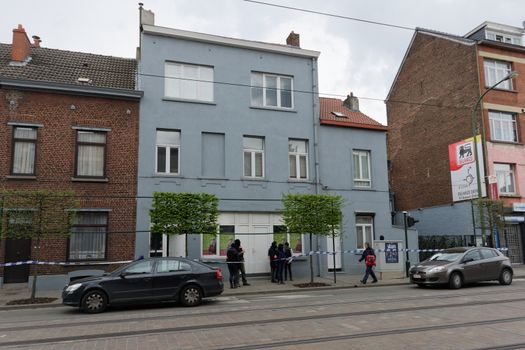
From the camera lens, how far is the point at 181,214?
15.5 metres

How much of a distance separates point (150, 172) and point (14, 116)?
5.47m

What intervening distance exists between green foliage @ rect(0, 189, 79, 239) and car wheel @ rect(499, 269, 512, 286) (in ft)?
49.3

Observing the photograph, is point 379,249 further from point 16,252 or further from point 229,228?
point 16,252

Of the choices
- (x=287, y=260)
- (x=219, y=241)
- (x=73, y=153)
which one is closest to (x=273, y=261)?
(x=287, y=260)

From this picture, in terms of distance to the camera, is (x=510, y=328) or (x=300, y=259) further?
(x=300, y=259)

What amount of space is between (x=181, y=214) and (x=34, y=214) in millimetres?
4610

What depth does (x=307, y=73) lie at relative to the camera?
71.0 feet

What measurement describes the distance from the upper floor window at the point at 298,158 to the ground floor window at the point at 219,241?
4.00 m

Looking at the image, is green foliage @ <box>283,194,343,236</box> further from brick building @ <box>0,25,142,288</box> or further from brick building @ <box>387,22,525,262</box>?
brick building @ <box>387,22,525,262</box>

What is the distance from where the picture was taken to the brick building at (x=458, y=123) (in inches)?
1003

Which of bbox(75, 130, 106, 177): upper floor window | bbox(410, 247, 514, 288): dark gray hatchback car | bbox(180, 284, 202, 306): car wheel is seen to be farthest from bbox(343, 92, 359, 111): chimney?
bbox(180, 284, 202, 306): car wheel

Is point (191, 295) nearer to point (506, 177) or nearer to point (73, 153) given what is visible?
point (73, 153)

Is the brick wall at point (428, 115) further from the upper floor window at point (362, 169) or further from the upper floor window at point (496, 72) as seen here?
the upper floor window at point (362, 169)

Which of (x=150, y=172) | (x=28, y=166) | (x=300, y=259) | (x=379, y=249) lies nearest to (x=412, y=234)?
(x=379, y=249)
